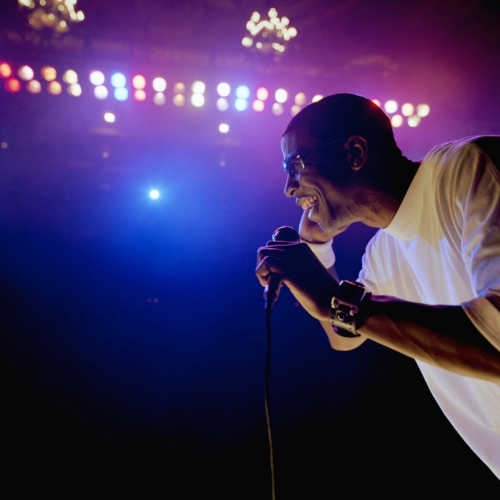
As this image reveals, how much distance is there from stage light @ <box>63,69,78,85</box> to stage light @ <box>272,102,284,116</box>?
2.36m

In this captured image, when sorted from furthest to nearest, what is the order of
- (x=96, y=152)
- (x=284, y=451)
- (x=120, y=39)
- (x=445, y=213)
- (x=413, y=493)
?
(x=96, y=152) < (x=120, y=39) < (x=284, y=451) < (x=413, y=493) < (x=445, y=213)

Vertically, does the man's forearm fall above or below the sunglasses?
below

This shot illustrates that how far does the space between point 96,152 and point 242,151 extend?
2.00 m

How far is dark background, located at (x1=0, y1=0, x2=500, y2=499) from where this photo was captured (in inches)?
109

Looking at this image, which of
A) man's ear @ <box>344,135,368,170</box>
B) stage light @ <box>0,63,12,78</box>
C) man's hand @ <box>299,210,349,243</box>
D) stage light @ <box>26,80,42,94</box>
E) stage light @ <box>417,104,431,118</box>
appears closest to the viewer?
man's ear @ <box>344,135,368,170</box>

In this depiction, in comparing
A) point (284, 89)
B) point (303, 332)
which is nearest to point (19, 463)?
point (303, 332)

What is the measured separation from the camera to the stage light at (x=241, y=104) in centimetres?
339

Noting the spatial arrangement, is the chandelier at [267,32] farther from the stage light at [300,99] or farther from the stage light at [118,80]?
the stage light at [118,80]

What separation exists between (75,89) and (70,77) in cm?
12

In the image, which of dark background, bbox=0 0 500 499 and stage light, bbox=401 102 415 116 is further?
stage light, bbox=401 102 415 116

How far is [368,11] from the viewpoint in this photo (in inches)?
126

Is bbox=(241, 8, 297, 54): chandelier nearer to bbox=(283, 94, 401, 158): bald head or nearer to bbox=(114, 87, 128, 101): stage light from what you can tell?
bbox=(114, 87, 128, 101): stage light

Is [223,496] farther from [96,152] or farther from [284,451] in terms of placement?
[96,152]

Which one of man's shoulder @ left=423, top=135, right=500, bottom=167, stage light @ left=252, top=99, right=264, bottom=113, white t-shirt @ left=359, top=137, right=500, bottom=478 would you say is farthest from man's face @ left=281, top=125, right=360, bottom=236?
stage light @ left=252, top=99, right=264, bottom=113
